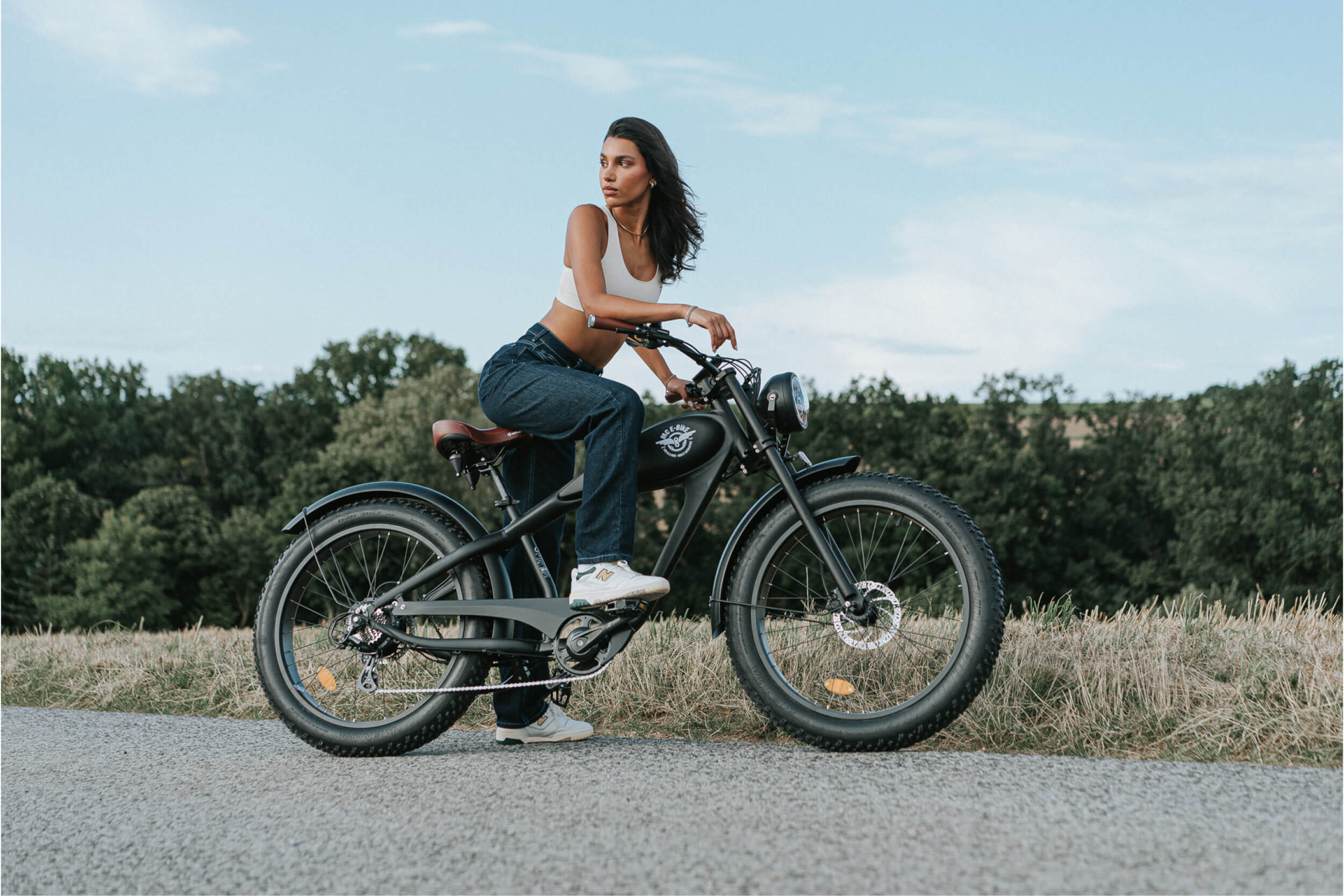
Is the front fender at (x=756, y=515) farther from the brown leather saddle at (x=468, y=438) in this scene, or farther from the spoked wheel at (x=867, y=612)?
the brown leather saddle at (x=468, y=438)

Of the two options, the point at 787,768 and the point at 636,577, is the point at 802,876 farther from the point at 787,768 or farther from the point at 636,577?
the point at 636,577

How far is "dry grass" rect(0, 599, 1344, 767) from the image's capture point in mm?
3443

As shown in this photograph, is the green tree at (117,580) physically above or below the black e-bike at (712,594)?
below

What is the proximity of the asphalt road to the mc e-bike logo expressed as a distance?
101cm

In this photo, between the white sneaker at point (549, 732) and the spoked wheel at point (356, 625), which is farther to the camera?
the white sneaker at point (549, 732)

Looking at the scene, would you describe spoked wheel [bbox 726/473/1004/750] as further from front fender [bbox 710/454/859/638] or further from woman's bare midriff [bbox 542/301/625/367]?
woman's bare midriff [bbox 542/301/625/367]

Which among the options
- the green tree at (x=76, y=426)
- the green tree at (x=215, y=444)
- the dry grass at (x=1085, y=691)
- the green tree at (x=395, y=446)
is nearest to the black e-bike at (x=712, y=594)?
the dry grass at (x=1085, y=691)

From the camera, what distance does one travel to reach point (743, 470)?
3.74 m

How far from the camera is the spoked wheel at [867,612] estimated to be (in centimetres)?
333

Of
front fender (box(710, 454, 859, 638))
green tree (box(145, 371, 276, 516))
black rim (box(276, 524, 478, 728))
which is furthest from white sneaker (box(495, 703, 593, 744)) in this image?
green tree (box(145, 371, 276, 516))

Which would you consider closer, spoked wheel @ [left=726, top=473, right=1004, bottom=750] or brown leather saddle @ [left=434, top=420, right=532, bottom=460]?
spoked wheel @ [left=726, top=473, right=1004, bottom=750]

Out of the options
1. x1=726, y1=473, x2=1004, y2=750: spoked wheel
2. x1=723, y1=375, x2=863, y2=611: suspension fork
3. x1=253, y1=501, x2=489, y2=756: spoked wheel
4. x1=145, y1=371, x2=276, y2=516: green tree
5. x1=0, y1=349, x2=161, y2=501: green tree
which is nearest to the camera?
x1=726, y1=473, x2=1004, y2=750: spoked wheel

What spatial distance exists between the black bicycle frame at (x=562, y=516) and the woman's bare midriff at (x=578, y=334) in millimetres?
194

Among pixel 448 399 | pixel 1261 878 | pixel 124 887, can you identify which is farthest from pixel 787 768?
pixel 448 399
